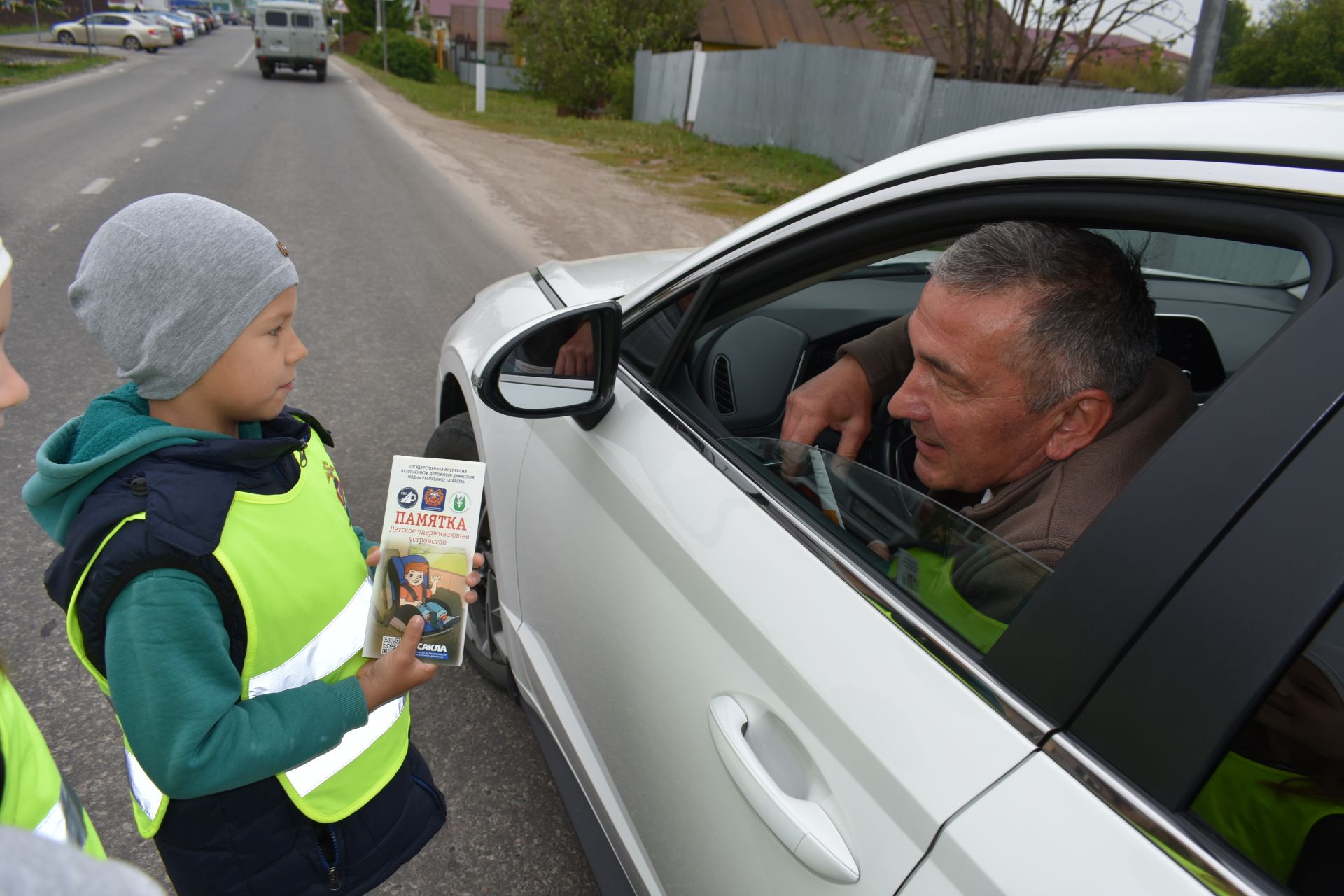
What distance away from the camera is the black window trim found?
2.88 ft

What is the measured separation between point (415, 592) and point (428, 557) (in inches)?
2.2

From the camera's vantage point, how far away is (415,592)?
4.40 feet

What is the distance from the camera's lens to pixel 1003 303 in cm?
144

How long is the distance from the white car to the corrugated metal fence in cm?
832

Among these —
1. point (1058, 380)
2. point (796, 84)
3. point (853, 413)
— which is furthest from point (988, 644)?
point (796, 84)

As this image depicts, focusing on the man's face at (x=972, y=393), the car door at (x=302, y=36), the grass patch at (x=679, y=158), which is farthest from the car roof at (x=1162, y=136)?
the car door at (x=302, y=36)

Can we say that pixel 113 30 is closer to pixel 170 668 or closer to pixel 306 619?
pixel 306 619

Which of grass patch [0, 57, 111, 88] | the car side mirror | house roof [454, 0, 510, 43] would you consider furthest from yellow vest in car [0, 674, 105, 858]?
house roof [454, 0, 510, 43]

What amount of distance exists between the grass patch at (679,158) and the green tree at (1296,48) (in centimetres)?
544

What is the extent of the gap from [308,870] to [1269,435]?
1.49 m

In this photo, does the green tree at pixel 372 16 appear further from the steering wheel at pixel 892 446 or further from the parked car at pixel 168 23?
the steering wheel at pixel 892 446

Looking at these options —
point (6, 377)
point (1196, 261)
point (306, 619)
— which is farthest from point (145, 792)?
point (1196, 261)

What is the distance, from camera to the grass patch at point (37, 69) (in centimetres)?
2166

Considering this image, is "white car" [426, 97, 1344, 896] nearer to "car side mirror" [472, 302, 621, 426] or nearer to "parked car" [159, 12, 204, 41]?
"car side mirror" [472, 302, 621, 426]
